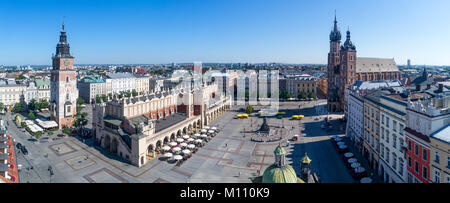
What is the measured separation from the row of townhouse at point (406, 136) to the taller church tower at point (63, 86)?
7226 cm

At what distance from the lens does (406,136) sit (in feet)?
103

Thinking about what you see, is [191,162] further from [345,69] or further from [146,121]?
[345,69]

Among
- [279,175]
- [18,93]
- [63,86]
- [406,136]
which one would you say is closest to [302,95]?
[406,136]

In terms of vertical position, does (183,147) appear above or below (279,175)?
below

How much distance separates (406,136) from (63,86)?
254 feet

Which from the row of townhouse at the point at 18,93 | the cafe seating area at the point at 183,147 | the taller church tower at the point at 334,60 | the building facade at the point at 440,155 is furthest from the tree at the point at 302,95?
the row of townhouse at the point at 18,93

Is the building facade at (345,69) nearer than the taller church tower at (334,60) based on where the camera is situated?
Yes

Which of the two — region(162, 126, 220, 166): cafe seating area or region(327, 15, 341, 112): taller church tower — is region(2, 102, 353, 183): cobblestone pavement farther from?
region(327, 15, 341, 112): taller church tower

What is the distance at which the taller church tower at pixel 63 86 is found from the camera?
7138 centimetres

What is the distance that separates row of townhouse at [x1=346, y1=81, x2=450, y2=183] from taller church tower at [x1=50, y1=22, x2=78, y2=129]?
72256 millimetres

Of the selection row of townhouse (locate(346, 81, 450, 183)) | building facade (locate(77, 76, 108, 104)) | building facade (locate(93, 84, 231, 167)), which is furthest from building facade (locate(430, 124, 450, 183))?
building facade (locate(77, 76, 108, 104))

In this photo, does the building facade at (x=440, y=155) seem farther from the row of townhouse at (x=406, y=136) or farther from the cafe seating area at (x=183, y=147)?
the cafe seating area at (x=183, y=147)

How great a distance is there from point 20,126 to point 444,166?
91.0m
